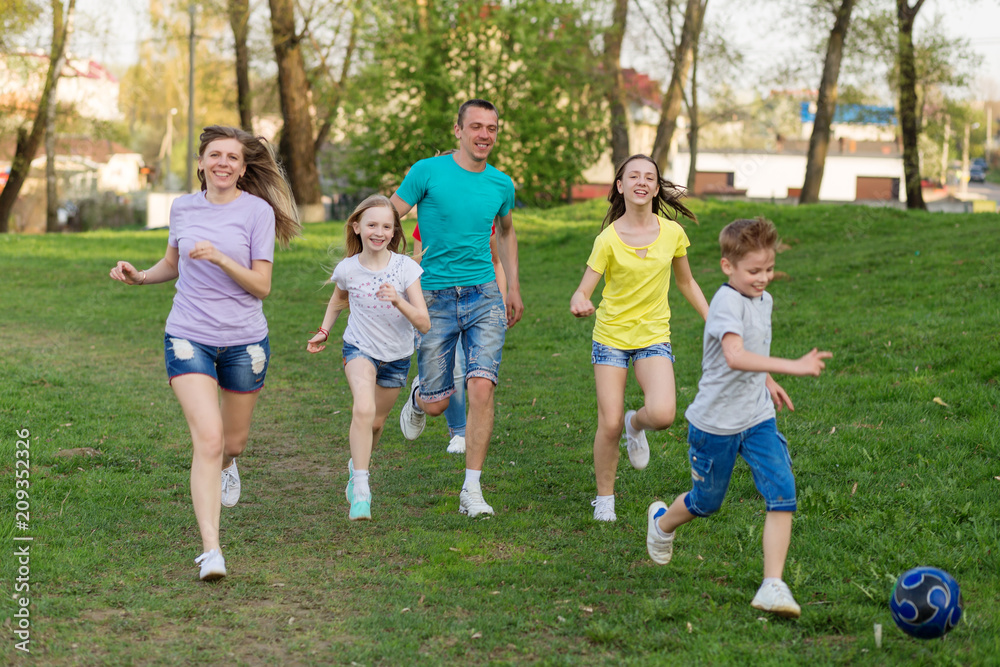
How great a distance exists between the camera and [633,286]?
562 cm

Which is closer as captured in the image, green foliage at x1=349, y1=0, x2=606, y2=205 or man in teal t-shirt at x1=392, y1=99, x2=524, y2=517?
man in teal t-shirt at x1=392, y1=99, x2=524, y2=517

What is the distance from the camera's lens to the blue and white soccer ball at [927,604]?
12.5ft

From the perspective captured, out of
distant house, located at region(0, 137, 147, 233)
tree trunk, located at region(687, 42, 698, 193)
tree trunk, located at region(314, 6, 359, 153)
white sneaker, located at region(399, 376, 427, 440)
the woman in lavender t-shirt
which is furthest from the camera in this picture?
distant house, located at region(0, 137, 147, 233)

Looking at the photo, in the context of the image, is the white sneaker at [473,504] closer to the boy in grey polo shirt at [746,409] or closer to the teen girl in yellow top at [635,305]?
the teen girl in yellow top at [635,305]

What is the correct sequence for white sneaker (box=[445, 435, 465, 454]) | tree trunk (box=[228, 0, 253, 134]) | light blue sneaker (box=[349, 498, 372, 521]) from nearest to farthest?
light blue sneaker (box=[349, 498, 372, 521])
white sneaker (box=[445, 435, 465, 454])
tree trunk (box=[228, 0, 253, 134])

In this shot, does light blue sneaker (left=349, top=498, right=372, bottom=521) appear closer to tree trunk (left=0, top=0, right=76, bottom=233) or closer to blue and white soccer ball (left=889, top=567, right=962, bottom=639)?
blue and white soccer ball (left=889, top=567, right=962, bottom=639)

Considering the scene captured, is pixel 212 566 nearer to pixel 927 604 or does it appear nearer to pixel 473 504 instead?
pixel 473 504

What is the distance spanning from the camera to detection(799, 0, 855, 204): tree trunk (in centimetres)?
2406

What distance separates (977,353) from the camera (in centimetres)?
844

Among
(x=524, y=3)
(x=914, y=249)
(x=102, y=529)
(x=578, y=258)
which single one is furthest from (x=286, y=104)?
(x=102, y=529)

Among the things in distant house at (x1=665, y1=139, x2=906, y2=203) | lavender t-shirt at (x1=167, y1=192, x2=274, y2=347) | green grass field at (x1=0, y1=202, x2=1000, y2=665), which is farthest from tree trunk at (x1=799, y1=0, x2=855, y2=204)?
distant house at (x1=665, y1=139, x2=906, y2=203)

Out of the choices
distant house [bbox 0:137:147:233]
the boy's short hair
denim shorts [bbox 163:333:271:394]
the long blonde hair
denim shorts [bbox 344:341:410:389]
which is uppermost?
distant house [bbox 0:137:147:233]

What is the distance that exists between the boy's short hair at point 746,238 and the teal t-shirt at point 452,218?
85.3 inches

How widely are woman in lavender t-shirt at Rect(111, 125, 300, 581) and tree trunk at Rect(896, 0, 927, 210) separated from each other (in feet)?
75.2
